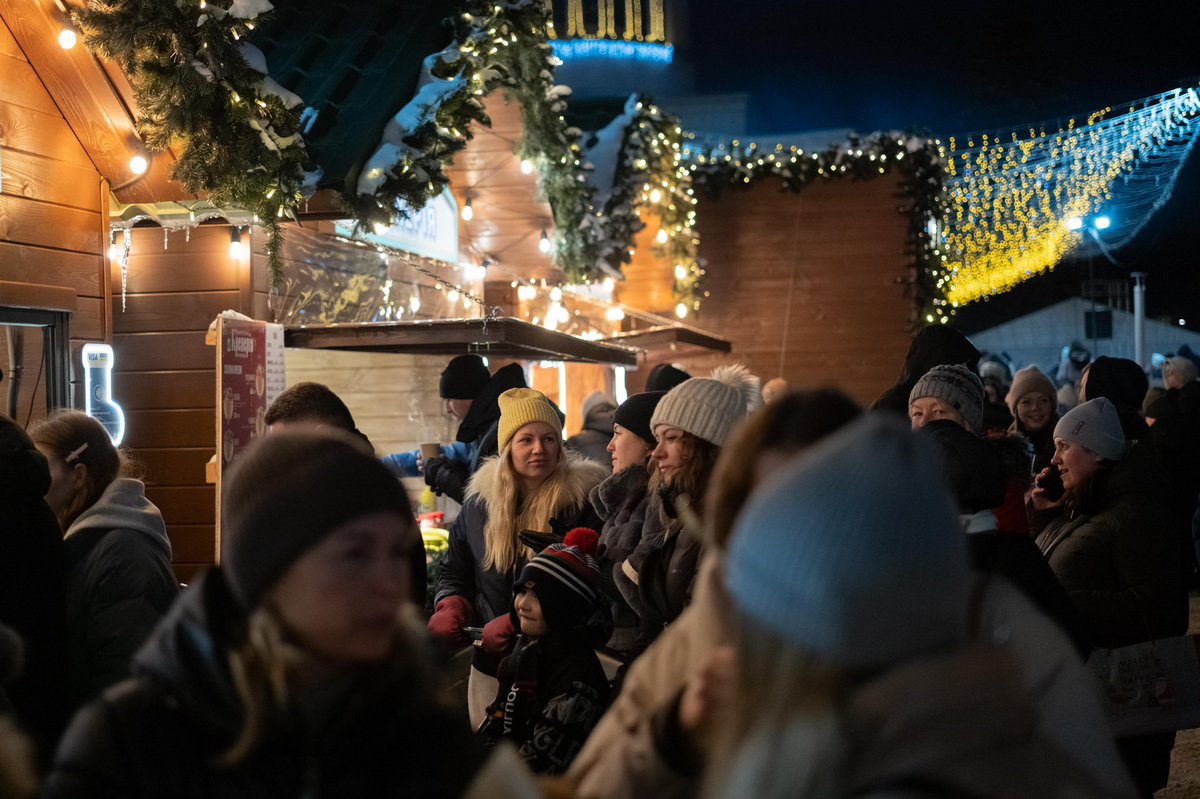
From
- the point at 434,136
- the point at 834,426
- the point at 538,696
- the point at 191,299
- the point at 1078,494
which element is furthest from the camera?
the point at 434,136

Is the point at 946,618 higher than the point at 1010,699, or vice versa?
the point at 946,618

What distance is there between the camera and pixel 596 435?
9164 millimetres

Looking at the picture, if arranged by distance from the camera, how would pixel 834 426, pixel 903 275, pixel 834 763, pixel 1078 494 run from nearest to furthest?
pixel 834 763 → pixel 834 426 → pixel 1078 494 → pixel 903 275

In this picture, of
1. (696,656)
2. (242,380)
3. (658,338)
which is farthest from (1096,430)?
(658,338)

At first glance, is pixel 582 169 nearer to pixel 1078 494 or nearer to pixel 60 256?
pixel 60 256

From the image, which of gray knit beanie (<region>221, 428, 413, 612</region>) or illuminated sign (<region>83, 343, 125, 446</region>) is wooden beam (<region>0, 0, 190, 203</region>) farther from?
gray knit beanie (<region>221, 428, 413, 612</region>)

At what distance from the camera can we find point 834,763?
1471 mm

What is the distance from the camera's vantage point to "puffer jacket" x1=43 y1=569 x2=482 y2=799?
178cm

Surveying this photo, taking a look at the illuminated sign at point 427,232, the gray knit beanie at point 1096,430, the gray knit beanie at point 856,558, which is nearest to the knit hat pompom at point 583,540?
the gray knit beanie at point 1096,430

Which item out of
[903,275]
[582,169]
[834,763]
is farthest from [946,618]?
[903,275]

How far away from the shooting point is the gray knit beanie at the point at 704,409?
167 inches

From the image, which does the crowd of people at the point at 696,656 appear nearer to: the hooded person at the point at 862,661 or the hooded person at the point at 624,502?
the hooded person at the point at 862,661

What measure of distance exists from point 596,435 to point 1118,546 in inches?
196

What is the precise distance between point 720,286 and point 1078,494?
14.5 meters
